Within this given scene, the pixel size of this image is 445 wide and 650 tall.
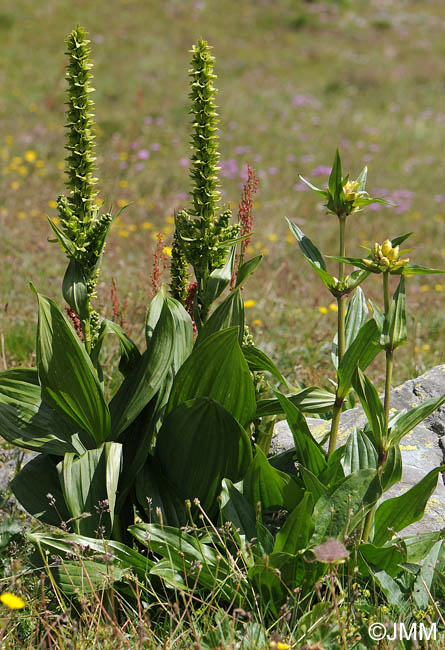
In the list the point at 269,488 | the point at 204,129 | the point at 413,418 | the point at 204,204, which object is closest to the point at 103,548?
the point at 269,488

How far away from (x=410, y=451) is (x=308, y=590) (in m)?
0.90

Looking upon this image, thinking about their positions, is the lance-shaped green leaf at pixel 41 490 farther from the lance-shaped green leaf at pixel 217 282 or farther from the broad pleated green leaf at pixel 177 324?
the lance-shaped green leaf at pixel 217 282

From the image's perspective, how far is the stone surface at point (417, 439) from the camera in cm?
252

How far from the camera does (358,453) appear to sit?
7.50 feet

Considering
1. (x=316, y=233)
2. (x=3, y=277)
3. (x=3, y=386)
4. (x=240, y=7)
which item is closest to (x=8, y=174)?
(x=3, y=277)

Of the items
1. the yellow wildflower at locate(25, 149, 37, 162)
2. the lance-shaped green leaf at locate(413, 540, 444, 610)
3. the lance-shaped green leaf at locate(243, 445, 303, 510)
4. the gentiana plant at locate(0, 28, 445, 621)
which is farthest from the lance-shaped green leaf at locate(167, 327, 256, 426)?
the yellow wildflower at locate(25, 149, 37, 162)

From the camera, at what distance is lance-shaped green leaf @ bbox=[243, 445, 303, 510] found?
7.21 feet

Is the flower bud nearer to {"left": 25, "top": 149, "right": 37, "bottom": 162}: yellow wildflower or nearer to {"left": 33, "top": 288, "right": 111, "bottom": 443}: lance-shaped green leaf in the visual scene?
{"left": 33, "top": 288, "right": 111, "bottom": 443}: lance-shaped green leaf

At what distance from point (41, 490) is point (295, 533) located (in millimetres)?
954

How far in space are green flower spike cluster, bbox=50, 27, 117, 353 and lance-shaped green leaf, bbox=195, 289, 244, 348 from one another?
0.42 meters

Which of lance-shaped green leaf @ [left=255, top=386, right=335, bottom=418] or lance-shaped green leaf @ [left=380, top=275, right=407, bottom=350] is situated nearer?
lance-shaped green leaf @ [left=380, top=275, right=407, bottom=350]

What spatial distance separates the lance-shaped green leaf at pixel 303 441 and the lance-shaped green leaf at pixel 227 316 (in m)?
0.32

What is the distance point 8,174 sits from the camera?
750 cm

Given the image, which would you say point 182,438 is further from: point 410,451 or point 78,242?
point 410,451
